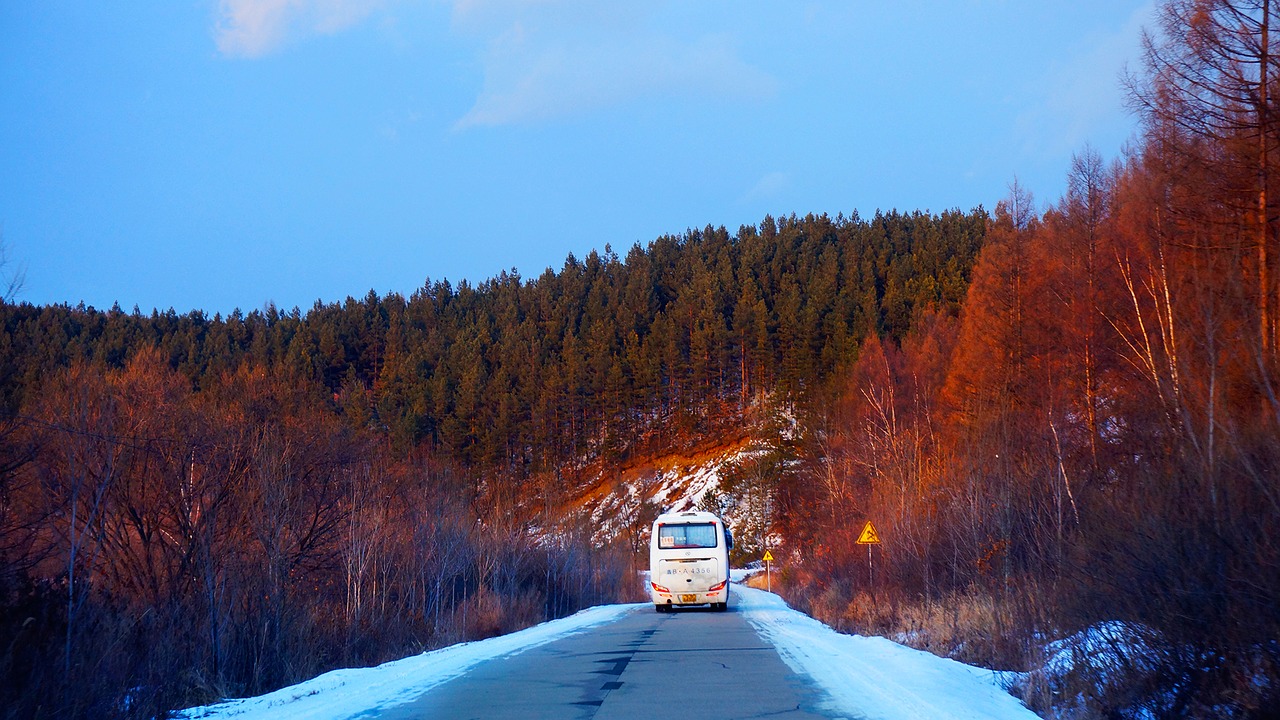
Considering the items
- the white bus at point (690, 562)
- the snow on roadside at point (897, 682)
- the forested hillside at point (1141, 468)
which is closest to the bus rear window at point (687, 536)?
the white bus at point (690, 562)

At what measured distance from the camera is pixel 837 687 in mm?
10680

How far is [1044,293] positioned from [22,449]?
2955 centimetres

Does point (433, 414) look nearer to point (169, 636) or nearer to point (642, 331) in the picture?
point (642, 331)

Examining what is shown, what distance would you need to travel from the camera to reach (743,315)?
326 ft

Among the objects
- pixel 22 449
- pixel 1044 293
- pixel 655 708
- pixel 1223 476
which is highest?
pixel 1044 293

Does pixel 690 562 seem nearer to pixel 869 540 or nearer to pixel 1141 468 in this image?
pixel 869 540

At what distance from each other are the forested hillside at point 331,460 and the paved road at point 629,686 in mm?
3312

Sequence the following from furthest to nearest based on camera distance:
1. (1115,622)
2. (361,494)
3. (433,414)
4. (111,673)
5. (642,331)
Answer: (642,331) < (433,414) < (361,494) < (111,673) < (1115,622)

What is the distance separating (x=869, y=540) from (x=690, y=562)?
28.7 feet

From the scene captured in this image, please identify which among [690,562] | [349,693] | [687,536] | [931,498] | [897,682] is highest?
[931,498]

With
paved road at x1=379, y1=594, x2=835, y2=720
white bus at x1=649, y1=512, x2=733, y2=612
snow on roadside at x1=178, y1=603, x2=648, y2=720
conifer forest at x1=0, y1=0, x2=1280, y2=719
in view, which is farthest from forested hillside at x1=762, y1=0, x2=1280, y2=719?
snow on roadside at x1=178, y1=603, x2=648, y2=720

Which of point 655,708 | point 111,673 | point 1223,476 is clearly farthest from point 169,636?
point 1223,476

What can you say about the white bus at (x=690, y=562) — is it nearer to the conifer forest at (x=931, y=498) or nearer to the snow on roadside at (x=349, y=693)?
the conifer forest at (x=931, y=498)

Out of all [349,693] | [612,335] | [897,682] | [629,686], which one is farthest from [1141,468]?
[612,335]
